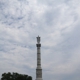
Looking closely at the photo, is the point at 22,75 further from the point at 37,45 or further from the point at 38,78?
the point at 37,45

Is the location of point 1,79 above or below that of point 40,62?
below

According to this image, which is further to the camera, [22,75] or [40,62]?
[22,75]

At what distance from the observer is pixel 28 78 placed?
47.5m

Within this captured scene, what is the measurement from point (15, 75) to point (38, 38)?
13.2m

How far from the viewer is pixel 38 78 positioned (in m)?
43.1

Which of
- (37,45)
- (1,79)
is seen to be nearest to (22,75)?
(1,79)

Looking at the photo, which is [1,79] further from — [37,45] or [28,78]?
[37,45]

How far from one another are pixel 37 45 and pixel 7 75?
12.6 meters

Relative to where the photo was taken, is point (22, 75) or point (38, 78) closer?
point (38, 78)

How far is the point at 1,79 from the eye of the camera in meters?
47.4

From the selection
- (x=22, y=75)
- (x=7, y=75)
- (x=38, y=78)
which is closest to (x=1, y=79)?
(x=7, y=75)

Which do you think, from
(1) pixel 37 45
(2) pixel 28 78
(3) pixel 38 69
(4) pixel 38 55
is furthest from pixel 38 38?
(2) pixel 28 78

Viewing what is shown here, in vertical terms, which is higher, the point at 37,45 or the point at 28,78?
the point at 37,45

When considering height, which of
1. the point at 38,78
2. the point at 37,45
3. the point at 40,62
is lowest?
the point at 38,78
